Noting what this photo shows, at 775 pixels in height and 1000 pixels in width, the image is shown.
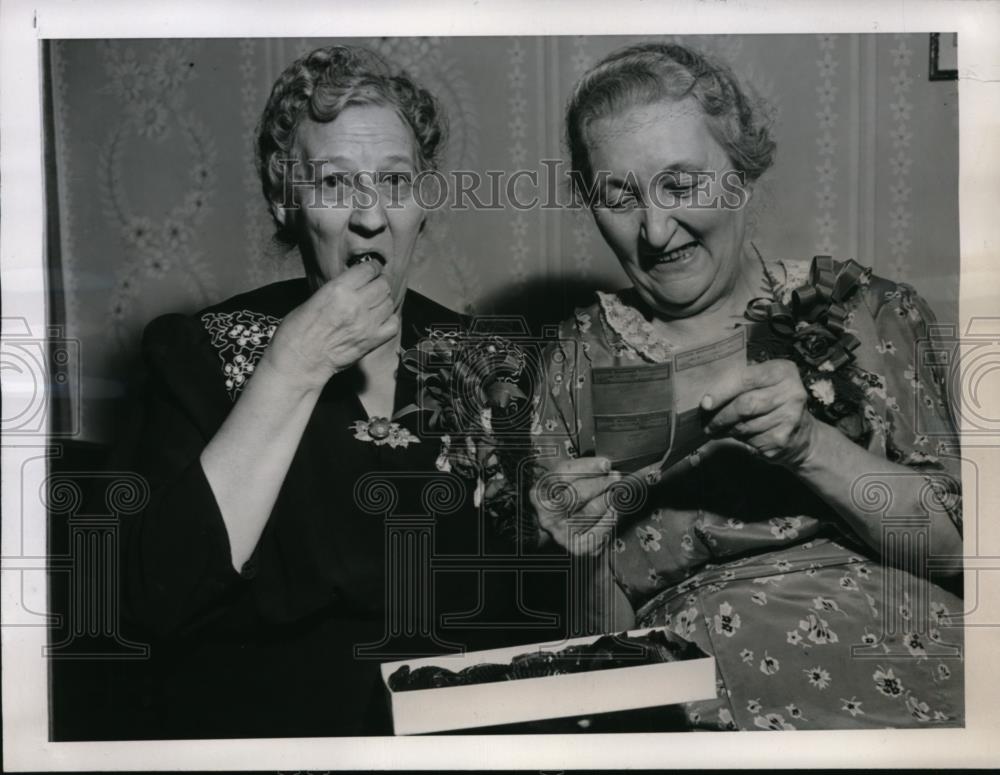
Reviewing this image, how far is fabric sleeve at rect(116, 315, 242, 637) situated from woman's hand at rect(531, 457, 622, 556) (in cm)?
56

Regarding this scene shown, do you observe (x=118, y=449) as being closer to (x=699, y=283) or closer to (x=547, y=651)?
(x=547, y=651)

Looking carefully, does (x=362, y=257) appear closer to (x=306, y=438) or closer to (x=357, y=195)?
(x=357, y=195)

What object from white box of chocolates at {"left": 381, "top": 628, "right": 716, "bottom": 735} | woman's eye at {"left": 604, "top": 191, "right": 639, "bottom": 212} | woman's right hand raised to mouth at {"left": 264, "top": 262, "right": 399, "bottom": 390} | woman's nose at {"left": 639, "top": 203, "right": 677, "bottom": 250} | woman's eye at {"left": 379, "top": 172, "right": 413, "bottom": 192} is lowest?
white box of chocolates at {"left": 381, "top": 628, "right": 716, "bottom": 735}

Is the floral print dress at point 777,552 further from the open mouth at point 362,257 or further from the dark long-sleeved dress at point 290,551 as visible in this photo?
the open mouth at point 362,257

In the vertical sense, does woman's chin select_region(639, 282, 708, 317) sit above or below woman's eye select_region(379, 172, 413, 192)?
below

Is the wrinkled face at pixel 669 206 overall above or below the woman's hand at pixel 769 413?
above

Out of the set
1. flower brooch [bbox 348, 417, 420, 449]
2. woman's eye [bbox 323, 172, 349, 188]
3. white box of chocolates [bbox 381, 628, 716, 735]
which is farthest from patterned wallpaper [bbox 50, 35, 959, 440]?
white box of chocolates [bbox 381, 628, 716, 735]

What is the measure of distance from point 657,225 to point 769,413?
38 cm

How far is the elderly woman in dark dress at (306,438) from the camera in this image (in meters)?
1.67

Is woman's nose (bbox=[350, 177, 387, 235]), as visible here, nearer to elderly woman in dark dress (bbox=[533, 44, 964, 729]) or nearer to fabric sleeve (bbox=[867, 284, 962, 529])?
elderly woman in dark dress (bbox=[533, 44, 964, 729])

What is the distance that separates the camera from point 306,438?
66.3 inches

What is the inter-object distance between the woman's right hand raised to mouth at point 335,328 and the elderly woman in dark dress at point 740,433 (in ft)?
1.07

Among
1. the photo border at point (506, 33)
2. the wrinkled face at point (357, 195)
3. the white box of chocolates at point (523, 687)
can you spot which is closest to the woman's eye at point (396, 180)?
the wrinkled face at point (357, 195)

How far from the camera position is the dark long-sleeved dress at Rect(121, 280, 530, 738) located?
1685 mm
